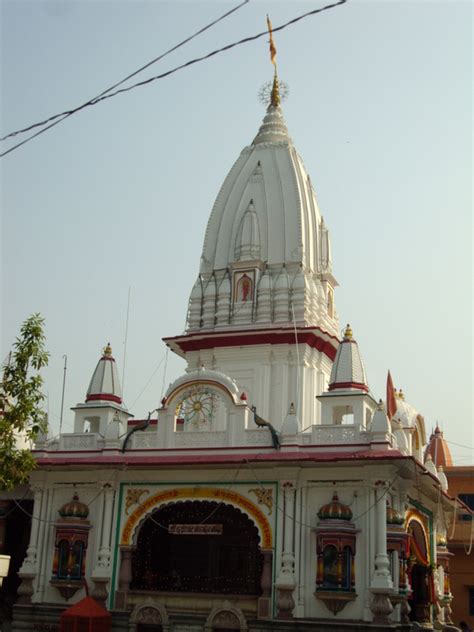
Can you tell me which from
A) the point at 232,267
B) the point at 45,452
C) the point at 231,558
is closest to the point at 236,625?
the point at 231,558

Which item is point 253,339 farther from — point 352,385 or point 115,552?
point 115,552

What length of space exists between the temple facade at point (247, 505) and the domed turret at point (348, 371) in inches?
1.8

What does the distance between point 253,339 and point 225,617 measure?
1050 cm

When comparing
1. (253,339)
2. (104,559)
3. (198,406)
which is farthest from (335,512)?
(253,339)

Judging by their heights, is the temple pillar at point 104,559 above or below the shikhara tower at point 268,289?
below

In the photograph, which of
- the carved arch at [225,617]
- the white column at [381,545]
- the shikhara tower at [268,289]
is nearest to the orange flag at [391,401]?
the shikhara tower at [268,289]

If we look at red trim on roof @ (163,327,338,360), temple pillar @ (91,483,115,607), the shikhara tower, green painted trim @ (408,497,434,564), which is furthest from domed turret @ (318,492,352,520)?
red trim on roof @ (163,327,338,360)

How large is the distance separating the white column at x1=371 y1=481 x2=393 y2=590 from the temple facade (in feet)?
0.12

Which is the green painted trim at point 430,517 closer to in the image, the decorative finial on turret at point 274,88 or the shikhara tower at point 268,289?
the shikhara tower at point 268,289

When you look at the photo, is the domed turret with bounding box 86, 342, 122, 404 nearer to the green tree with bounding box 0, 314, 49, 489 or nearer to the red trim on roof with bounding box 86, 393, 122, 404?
the red trim on roof with bounding box 86, 393, 122, 404

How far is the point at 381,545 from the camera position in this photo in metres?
23.2

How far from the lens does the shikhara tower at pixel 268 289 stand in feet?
101

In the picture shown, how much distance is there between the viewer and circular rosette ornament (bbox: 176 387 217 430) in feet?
86.3

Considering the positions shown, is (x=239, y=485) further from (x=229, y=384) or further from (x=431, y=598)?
(x=431, y=598)
